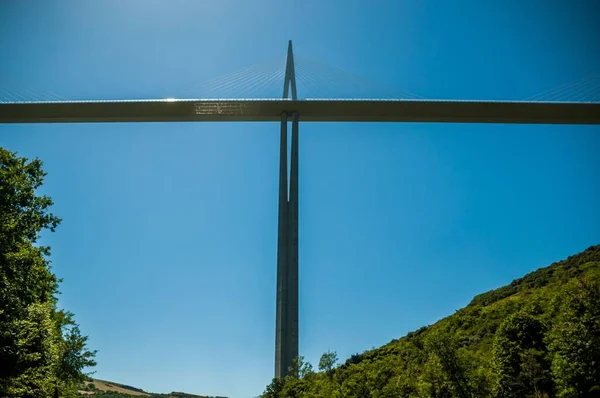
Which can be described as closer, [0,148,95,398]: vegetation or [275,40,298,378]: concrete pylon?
[0,148,95,398]: vegetation

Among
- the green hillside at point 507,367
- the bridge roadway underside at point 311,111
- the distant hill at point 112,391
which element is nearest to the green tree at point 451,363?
the green hillside at point 507,367

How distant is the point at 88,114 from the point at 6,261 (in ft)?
55.8

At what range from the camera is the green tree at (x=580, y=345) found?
11.2 meters

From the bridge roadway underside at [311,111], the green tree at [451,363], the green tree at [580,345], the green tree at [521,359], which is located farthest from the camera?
the bridge roadway underside at [311,111]

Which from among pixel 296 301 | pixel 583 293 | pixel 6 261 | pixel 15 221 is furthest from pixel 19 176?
pixel 583 293

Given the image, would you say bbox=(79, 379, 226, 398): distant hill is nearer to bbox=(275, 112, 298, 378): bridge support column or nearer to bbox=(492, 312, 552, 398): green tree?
bbox=(275, 112, 298, 378): bridge support column

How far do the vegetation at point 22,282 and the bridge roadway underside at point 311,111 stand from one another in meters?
12.5

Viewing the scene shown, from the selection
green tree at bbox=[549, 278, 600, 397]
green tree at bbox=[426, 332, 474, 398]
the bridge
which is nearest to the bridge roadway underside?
the bridge

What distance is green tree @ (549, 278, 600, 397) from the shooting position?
1119 cm

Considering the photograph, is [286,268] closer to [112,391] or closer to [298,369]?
[298,369]

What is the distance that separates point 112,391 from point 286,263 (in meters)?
86.8

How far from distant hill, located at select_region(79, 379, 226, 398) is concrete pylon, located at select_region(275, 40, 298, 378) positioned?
6931 centimetres

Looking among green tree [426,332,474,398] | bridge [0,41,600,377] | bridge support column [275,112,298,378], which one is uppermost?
bridge [0,41,600,377]

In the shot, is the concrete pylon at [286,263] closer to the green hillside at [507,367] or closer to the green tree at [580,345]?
the green hillside at [507,367]
